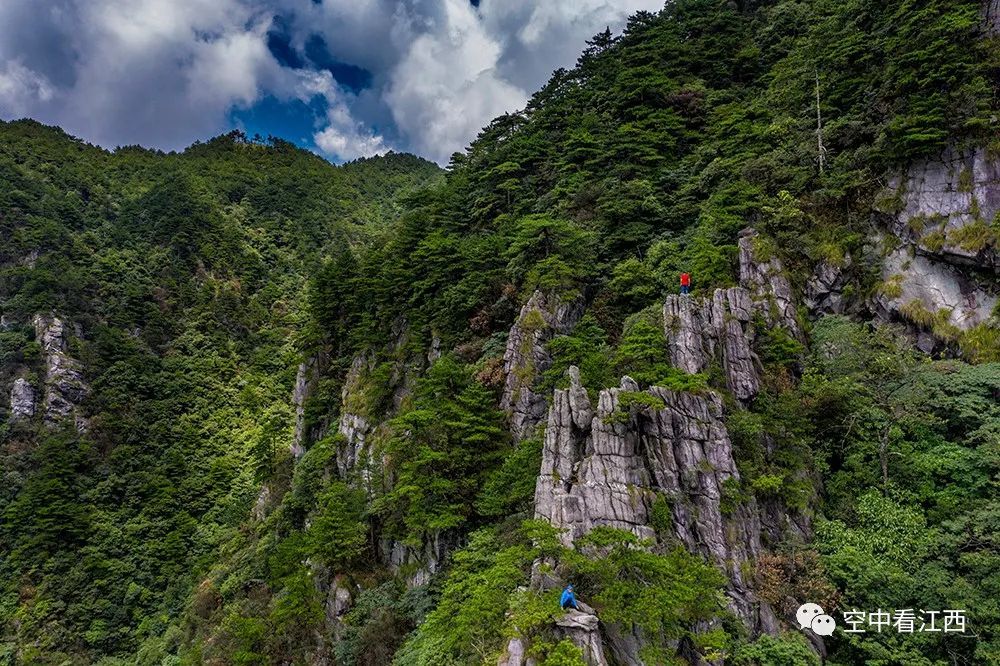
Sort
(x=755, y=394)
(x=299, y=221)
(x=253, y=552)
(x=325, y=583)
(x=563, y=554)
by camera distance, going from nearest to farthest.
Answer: (x=563, y=554) < (x=755, y=394) < (x=325, y=583) < (x=253, y=552) < (x=299, y=221)

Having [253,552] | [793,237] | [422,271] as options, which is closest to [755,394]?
[793,237]

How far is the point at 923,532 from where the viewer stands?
1405 cm

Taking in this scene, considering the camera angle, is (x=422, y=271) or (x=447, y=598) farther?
(x=422, y=271)

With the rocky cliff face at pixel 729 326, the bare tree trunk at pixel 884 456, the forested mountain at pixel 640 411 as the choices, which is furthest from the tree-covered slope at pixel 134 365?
the bare tree trunk at pixel 884 456

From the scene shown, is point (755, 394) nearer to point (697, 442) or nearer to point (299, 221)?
point (697, 442)

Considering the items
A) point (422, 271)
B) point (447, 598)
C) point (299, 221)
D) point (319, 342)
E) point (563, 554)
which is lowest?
point (447, 598)

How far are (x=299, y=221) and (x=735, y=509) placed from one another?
89.4 meters

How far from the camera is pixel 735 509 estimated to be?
14.9 m

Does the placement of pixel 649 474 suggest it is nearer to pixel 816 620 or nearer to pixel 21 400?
pixel 816 620

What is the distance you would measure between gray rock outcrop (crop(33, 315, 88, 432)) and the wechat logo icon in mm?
62419

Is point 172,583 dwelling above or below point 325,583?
below

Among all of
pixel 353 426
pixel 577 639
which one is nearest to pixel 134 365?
pixel 353 426

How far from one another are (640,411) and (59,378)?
62896 mm

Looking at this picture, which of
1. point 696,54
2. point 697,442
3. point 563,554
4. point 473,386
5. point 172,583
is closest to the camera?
point 563,554
